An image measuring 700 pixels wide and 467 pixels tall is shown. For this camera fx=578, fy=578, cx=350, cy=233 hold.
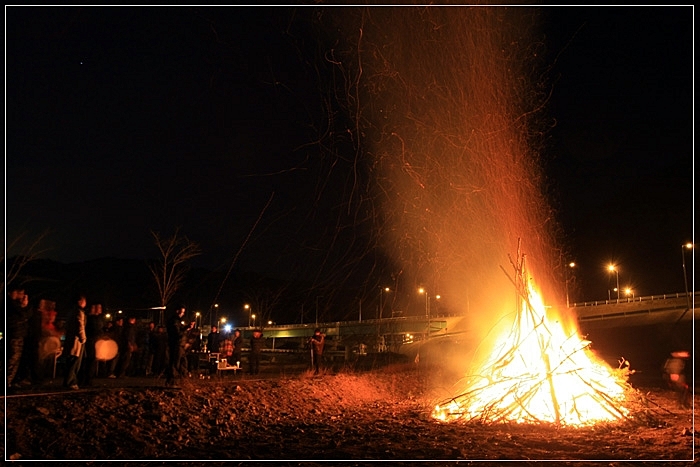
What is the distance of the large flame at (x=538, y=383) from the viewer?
38.7 feet

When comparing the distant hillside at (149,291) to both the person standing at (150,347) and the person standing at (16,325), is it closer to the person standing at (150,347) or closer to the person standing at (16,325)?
the person standing at (150,347)

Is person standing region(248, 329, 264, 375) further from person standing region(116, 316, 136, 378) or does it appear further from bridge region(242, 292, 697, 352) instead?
bridge region(242, 292, 697, 352)

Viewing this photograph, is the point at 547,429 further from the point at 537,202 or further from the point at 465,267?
the point at 465,267

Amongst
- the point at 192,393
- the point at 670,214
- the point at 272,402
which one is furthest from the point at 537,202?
the point at 670,214

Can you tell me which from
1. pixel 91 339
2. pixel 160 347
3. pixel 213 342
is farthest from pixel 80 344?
pixel 213 342

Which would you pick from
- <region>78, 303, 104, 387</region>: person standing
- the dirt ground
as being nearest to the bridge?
the dirt ground

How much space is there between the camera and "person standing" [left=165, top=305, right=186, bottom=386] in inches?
505

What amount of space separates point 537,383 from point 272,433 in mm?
5482

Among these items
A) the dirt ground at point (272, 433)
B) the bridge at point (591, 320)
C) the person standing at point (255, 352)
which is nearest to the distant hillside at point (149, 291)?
the bridge at point (591, 320)

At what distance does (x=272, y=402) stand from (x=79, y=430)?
538 centimetres

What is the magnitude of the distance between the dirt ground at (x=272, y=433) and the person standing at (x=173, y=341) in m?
0.41

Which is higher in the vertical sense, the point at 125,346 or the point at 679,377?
the point at 125,346

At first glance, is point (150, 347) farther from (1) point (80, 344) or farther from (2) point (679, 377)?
(2) point (679, 377)

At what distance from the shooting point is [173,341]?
42.4 ft
